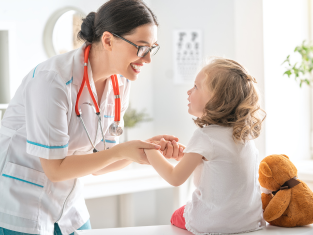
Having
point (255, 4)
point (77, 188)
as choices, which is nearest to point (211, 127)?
point (77, 188)

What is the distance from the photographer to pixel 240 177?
3.60 ft

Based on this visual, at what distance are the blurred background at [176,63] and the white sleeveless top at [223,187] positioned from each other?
1.24 metres

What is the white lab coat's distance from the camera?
1.12 meters

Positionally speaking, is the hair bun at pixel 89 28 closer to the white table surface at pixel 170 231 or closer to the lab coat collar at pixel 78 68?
the lab coat collar at pixel 78 68

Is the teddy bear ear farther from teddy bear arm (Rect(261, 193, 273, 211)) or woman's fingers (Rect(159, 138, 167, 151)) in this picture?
woman's fingers (Rect(159, 138, 167, 151))

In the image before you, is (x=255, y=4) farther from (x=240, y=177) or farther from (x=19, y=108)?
(x=19, y=108)

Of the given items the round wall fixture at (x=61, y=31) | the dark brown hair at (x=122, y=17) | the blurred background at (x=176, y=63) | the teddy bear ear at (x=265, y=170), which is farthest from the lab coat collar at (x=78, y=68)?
the round wall fixture at (x=61, y=31)

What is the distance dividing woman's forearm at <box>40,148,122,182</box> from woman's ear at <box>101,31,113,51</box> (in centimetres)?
38

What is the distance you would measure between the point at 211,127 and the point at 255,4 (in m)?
1.49

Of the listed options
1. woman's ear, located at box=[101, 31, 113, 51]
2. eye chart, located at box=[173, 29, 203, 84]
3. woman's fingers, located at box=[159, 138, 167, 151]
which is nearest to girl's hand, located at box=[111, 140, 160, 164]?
woman's fingers, located at box=[159, 138, 167, 151]

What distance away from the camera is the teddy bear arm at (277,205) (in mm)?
1139

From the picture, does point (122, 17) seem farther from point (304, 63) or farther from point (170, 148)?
point (304, 63)

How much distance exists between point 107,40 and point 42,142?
0.43 metres

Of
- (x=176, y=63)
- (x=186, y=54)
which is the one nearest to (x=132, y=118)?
(x=176, y=63)
